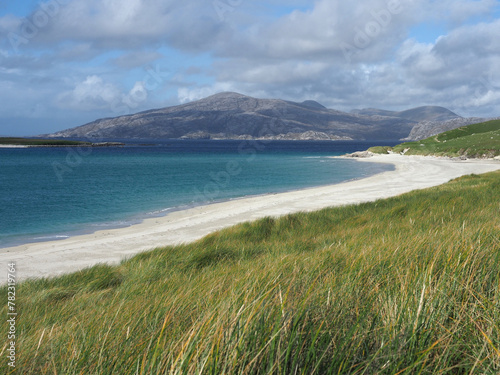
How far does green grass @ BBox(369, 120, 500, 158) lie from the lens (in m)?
60.5

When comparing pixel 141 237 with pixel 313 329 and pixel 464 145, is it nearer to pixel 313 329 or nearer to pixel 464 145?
pixel 313 329

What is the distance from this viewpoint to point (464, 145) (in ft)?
217

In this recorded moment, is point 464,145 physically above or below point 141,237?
above

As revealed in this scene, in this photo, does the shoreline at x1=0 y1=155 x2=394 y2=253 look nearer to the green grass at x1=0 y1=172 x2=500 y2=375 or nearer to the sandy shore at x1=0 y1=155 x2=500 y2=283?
the sandy shore at x1=0 y1=155 x2=500 y2=283

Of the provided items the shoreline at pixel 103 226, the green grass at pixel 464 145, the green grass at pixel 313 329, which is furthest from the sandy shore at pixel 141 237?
the green grass at pixel 464 145

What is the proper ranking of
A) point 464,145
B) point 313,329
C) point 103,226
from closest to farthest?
point 313,329 < point 103,226 < point 464,145

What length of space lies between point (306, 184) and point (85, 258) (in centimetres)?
2792

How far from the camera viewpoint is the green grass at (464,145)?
6047 centimetres

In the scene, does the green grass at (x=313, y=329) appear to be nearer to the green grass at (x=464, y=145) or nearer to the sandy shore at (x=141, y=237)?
the sandy shore at (x=141, y=237)

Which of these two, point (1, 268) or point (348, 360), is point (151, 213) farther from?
point (348, 360)

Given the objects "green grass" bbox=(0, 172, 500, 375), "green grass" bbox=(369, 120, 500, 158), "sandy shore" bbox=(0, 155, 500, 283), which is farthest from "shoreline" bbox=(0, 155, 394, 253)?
"green grass" bbox=(369, 120, 500, 158)

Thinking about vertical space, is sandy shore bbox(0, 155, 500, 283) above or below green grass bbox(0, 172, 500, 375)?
below

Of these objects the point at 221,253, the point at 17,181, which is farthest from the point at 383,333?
the point at 17,181

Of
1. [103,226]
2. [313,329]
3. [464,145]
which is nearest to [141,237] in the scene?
[103,226]
